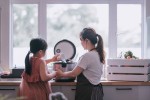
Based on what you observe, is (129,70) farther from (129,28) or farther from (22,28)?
(22,28)

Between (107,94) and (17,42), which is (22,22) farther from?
(107,94)

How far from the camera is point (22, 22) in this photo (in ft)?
11.0

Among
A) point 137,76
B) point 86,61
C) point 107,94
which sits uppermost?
point 86,61

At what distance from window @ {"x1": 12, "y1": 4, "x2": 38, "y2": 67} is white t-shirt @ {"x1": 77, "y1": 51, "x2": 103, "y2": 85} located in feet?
3.56

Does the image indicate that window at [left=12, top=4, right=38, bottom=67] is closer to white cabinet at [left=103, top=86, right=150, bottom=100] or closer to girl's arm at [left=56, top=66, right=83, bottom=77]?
girl's arm at [left=56, top=66, right=83, bottom=77]

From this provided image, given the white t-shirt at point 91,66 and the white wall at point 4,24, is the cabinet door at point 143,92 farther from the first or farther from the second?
the white wall at point 4,24

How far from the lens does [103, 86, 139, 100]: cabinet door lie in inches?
109

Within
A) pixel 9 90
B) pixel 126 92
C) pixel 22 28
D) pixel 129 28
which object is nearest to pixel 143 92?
pixel 126 92

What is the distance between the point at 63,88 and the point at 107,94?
1.43 feet

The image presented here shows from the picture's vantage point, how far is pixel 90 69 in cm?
248

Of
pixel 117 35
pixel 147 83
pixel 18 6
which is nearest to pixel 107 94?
pixel 147 83

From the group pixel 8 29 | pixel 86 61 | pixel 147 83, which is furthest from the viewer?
pixel 8 29

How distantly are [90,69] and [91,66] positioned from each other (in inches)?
1.1

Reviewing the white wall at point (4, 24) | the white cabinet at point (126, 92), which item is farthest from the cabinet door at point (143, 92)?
the white wall at point (4, 24)
